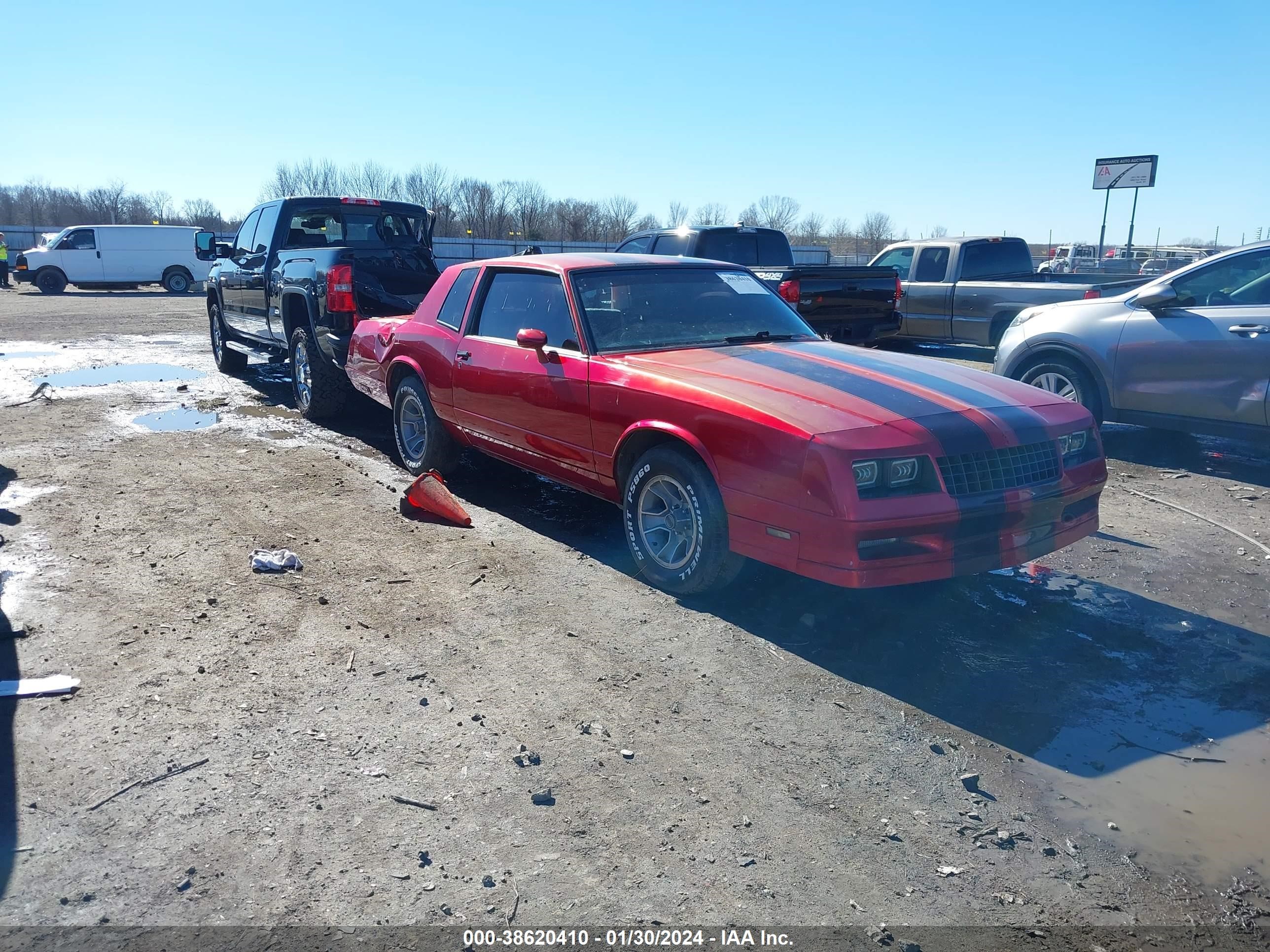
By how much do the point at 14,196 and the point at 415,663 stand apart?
264 feet

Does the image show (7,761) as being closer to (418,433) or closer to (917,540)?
(917,540)

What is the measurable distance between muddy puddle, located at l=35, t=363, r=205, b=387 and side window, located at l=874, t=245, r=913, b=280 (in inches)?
393

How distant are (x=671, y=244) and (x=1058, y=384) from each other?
5905 millimetres

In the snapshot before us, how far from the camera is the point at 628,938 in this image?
2.42 m

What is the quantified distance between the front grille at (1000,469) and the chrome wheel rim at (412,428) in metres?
4.02

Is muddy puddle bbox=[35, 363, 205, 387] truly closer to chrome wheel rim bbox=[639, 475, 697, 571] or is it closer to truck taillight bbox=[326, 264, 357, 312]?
truck taillight bbox=[326, 264, 357, 312]

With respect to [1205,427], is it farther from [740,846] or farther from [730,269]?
[740,846]

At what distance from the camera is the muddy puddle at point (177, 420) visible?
873 centimetres

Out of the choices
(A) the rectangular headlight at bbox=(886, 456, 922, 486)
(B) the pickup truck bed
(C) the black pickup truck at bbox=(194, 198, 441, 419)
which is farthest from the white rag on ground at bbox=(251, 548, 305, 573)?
(B) the pickup truck bed

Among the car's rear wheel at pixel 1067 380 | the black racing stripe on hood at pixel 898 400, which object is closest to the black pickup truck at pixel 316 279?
the black racing stripe on hood at pixel 898 400

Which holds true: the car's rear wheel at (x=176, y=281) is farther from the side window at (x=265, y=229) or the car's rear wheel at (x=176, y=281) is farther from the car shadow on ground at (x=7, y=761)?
the car shadow on ground at (x=7, y=761)

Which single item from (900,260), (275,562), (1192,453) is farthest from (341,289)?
(900,260)

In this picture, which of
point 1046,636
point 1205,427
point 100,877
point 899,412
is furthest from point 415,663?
point 1205,427

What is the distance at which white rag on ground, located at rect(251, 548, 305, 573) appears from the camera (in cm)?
503
